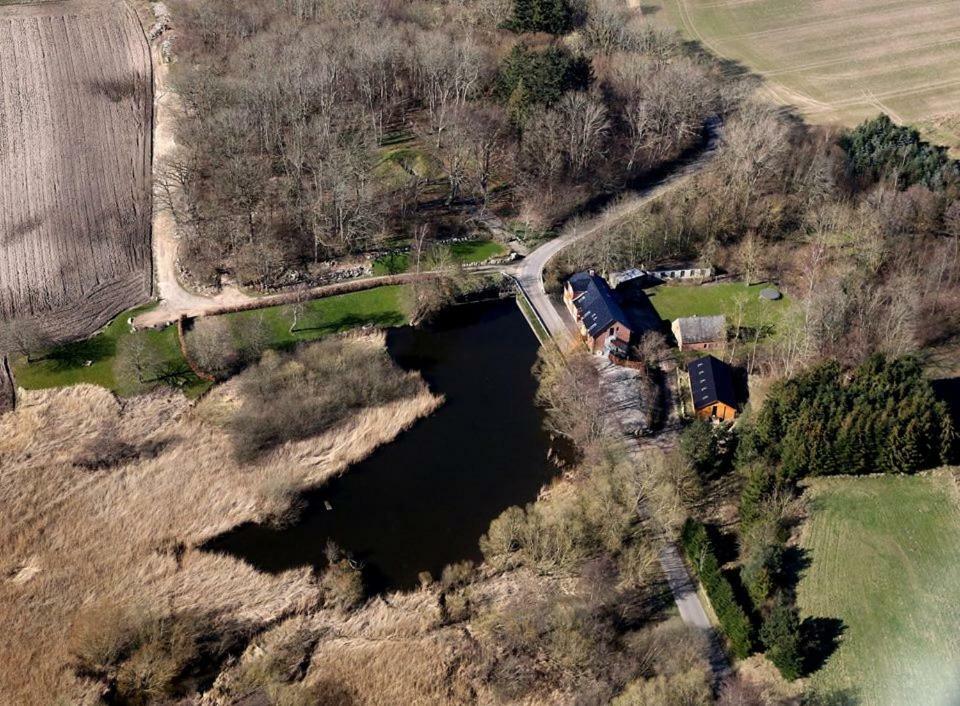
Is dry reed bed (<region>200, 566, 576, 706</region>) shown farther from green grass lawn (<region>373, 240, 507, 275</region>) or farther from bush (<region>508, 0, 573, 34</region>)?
bush (<region>508, 0, 573, 34</region>)

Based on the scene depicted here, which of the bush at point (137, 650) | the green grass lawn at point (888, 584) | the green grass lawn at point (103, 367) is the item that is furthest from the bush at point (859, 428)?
the green grass lawn at point (103, 367)

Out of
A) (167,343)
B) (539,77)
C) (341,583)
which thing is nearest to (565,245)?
(539,77)

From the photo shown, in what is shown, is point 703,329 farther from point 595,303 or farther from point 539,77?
point 539,77

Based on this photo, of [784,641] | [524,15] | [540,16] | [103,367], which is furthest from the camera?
[524,15]

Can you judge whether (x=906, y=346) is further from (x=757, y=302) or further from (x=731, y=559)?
(x=731, y=559)

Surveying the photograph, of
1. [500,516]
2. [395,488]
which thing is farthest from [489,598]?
[395,488]

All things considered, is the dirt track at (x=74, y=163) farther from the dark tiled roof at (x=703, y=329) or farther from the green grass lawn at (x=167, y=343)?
the dark tiled roof at (x=703, y=329)
